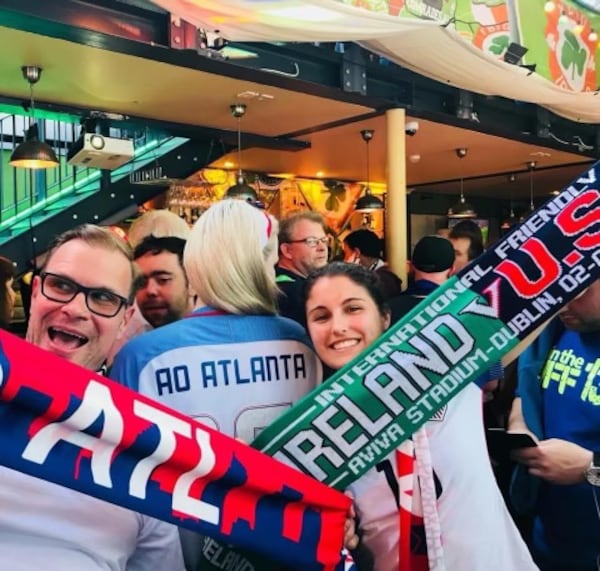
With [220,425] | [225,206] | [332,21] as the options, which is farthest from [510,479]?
[332,21]

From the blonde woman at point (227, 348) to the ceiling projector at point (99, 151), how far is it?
521 centimetres

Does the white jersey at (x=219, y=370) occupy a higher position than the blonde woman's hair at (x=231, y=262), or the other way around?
the blonde woman's hair at (x=231, y=262)

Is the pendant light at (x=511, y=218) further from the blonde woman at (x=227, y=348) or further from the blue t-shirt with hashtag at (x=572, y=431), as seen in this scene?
the blonde woman at (x=227, y=348)

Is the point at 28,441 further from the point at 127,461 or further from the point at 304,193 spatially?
the point at 304,193

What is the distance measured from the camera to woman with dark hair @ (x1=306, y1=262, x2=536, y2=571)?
58.5 inches

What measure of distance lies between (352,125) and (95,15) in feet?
12.3

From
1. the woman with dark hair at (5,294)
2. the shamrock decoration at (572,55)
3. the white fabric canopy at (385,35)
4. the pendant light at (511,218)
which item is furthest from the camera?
the pendant light at (511,218)

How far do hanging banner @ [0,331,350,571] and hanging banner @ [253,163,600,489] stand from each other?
4.3 inches

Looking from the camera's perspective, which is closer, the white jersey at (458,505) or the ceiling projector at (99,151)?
the white jersey at (458,505)

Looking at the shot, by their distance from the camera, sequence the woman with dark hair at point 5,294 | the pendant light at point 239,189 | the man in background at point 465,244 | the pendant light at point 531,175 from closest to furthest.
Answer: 1. the woman with dark hair at point 5,294
2. the man in background at point 465,244
3. the pendant light at point 239,189
4. the pendant light at point 531,175

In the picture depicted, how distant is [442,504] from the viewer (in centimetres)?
151

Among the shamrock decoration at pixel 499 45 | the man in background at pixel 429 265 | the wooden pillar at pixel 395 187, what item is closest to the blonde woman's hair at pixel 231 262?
the man in background at pixel 429 265

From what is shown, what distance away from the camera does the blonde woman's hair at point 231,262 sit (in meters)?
1.80

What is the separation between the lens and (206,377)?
169cm
